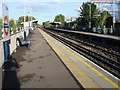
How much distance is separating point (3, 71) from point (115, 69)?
203 inches

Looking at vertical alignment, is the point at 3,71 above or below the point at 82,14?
below

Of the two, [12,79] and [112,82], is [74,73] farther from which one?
[12,79]

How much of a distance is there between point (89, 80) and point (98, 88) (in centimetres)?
72

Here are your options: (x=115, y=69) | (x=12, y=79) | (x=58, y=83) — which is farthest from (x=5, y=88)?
(x=115, y=69)

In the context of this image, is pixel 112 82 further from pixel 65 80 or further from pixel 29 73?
pixel 29 73

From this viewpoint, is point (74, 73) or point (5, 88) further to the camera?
point (74, 73)

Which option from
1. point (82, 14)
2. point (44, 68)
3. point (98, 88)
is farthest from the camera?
point (82, 14)

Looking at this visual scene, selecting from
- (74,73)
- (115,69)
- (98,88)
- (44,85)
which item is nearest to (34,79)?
(44,85)

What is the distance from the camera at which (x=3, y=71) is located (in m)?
6.76

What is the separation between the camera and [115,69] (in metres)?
8.77

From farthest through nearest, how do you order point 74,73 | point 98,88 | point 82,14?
1. point 82,14
2. point 74,73
3. point 98,88

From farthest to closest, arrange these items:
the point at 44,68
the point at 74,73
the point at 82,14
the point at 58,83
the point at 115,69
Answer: the point at 82,14 → the point at 115,69 → the point at 44,68 → the point at 74,73 → the point at 58,83

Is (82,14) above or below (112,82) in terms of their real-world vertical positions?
above

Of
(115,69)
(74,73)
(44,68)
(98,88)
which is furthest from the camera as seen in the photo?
(115,69)
